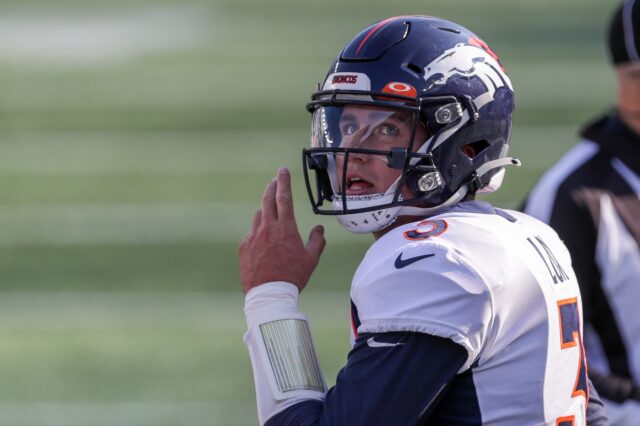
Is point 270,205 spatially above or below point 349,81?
below

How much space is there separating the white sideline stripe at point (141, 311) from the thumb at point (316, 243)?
15.8ft

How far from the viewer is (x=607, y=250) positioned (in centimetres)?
408

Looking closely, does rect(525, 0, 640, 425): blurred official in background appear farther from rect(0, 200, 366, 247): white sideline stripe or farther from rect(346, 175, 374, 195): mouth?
rect(0, 200, 366, 247): white sideline stripe

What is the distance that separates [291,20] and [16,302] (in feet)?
28.6

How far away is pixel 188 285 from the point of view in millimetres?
8469

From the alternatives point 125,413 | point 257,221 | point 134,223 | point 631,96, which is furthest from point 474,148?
point 134,223

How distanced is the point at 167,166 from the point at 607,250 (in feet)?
24.6

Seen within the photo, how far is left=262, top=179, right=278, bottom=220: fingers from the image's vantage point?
2.69 meters

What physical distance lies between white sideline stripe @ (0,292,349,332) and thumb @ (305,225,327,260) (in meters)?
4.81

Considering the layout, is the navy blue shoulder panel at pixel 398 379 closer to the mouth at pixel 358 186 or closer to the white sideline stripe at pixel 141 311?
the mouth at pixel 358 186

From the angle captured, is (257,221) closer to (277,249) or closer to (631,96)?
(277,249)

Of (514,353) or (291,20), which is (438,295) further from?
(291,20)

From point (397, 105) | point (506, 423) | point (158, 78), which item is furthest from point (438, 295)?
point (158, 78)

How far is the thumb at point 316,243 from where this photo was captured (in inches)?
106
